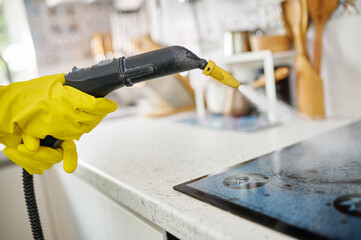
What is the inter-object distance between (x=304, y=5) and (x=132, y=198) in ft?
2.64

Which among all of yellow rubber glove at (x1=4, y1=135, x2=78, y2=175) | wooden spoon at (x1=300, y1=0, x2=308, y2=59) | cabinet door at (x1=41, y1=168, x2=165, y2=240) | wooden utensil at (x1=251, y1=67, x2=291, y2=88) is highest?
wooden spoon at (x1=300, y1=0, x2=308, y2=59)

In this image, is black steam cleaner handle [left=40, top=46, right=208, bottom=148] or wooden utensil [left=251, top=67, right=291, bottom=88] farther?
wooden utensil [left=251, top=67, right=291, bottom=88]

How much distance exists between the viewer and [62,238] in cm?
106

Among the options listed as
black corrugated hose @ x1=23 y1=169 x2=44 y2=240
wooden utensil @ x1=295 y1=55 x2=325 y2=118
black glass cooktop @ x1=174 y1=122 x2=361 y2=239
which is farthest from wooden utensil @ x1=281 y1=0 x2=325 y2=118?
black corrugated hose @ x1=23 y1=169 x2=44 y2=240

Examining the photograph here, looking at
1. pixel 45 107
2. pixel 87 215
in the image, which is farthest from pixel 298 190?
pixel 87 215

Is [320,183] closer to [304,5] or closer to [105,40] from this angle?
[304,5]

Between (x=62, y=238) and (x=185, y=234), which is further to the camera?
(x=62, y=238)

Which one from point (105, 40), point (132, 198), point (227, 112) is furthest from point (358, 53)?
point (105, 40)

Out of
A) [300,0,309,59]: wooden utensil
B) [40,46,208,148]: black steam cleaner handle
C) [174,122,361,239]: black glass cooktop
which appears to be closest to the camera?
[174,122,361,239]: black glass cooktop

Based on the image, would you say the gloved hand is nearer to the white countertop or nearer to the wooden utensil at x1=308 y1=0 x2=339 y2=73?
the white countertop

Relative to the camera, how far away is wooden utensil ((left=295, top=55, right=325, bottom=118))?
995 millimetres

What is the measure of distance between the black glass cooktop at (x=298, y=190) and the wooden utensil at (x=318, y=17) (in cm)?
37

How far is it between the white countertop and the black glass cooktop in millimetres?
23

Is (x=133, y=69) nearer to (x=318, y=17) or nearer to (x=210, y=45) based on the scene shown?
(x=318, y=17)
